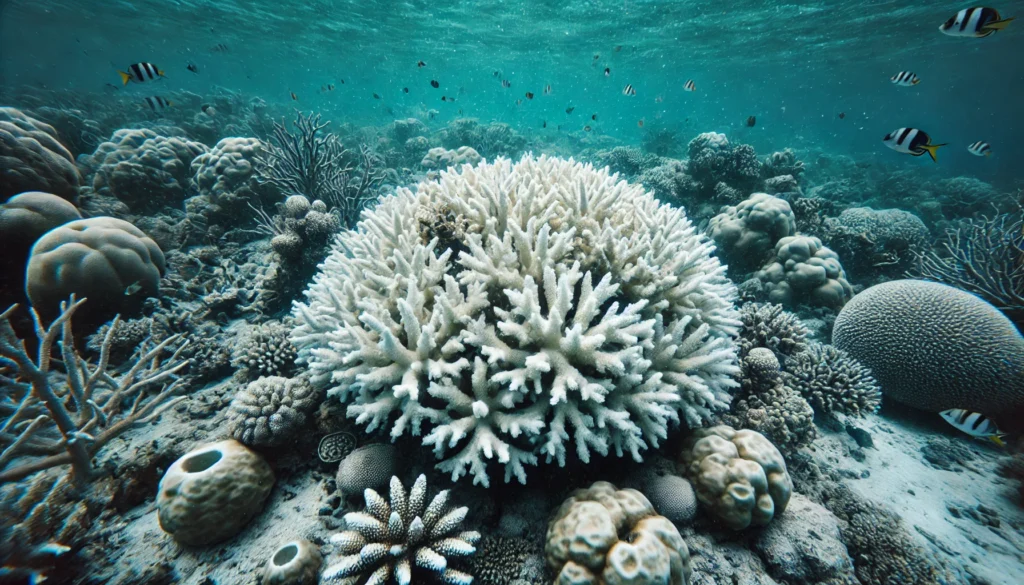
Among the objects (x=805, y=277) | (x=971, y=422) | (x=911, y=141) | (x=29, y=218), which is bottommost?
(x=971, y=422)

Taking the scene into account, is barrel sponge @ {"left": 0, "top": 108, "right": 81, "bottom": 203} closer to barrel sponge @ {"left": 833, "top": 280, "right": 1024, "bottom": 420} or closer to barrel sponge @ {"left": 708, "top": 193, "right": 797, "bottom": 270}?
barrel sponge @ {"left": 708, "top": 193, "right": 797, "bottom": 270}

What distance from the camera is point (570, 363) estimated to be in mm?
2375

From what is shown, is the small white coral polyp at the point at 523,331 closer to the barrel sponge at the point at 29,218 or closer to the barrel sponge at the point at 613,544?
the barrel sponge at the point at 613,544

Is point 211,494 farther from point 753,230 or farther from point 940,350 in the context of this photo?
point 753,230

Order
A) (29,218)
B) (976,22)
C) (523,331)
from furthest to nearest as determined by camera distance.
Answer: (976,22)
(29,218)
(523,331)

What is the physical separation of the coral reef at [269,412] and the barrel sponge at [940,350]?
657cm

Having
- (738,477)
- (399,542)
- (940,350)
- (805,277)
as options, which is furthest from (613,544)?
(805,277)

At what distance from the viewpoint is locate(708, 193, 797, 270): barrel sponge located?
6656 mm

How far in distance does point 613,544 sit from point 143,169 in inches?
414

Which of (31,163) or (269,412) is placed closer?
(269,412)

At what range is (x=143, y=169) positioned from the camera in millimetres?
7332

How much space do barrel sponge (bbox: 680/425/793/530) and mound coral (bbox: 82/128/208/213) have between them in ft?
34.7

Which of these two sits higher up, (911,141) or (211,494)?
(911,141)

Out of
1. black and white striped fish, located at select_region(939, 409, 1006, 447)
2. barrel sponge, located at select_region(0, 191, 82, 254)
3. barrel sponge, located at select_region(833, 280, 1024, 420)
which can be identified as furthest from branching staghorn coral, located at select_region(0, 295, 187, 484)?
barrel sponge, located at select_region(833, 280, 1024, 420)
